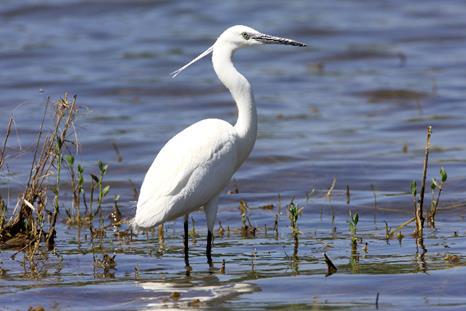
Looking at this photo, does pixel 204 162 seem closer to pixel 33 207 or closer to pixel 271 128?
pixel 33 207

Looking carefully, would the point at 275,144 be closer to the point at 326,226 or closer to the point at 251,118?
the point at 326,226

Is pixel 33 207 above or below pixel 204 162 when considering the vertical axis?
below

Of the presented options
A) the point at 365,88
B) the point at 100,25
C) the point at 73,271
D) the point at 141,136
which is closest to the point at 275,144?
the point at 141,136

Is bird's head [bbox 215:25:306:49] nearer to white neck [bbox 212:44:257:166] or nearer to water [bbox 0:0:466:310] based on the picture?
white neck [bbox 212:44:257:166]

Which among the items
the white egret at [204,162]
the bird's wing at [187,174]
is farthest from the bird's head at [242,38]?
the bird's wing at [187,174]

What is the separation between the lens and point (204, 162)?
7.72 meters

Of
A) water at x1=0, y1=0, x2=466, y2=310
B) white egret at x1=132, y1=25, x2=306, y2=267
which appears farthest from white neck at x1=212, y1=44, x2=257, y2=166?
water at x1=0, y1=0, x2=466, y2=310

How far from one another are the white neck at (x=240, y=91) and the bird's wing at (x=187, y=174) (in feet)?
0.57

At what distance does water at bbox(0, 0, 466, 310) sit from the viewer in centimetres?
673

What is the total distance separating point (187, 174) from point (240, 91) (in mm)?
795

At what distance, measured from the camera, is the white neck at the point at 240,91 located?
8.03 m

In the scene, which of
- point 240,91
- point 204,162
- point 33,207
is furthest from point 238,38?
point 33,207

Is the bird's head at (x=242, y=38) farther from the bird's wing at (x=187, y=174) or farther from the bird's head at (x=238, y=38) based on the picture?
the bird's wing at (x=187, y=174)

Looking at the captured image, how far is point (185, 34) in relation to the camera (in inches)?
818
